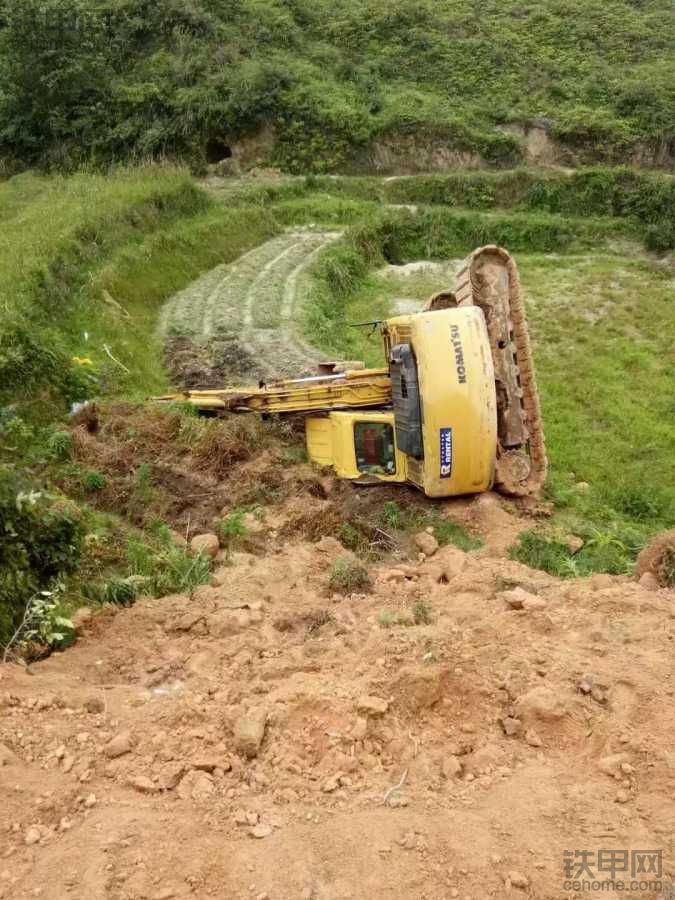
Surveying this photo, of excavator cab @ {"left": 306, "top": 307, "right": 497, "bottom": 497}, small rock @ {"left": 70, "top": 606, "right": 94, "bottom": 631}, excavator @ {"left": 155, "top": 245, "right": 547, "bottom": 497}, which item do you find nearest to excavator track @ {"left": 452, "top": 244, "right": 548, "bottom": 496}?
excavator @ {"left": 155, "top": 245, "right": 547, "bottom": 497}

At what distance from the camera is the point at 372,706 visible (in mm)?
A: 4441

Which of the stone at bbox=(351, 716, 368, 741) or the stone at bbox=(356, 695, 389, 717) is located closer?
the stone at bbox=(351, 716, 368, 741)

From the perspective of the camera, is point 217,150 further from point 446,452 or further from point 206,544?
point 206,544

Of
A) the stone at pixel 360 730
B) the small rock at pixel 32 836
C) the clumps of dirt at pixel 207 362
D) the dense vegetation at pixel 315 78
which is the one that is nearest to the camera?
the small rock at pixel 32 836

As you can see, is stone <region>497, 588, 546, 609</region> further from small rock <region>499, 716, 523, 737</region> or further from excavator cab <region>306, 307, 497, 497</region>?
excavator cab <region>306, 307, 497, 497</region>

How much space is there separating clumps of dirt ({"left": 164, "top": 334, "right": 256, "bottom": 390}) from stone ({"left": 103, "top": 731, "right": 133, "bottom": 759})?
29.8 feet

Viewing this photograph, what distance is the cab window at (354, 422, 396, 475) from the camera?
367 inches

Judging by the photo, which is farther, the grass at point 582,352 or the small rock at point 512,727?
the grass at point 582,352

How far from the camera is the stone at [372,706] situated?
443cm

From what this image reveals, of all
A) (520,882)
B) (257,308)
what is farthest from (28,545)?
(257,308)

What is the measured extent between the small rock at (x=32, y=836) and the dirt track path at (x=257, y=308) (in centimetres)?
991

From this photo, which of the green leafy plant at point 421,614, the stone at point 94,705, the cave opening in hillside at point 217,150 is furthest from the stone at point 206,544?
the cave opening in hillside at point 217,150

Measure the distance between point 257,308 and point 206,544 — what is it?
9.49 metres

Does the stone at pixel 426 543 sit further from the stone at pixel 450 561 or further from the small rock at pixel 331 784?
→ the small rock at pixel 331 784
